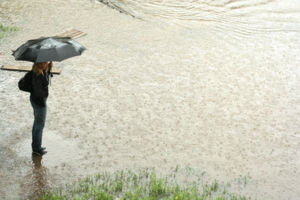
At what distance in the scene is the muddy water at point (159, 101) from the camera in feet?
21.4

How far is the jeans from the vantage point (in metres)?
6.18

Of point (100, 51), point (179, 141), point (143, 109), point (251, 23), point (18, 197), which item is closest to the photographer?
point (18, 197)

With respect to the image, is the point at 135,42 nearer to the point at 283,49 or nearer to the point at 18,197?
the point at 283,49

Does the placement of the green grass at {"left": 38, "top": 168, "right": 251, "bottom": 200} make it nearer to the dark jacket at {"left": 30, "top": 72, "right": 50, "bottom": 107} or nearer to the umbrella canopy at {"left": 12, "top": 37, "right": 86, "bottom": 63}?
the dark jacket at {"left": 30, "top": 72, "right": 50, "bottom": 107}

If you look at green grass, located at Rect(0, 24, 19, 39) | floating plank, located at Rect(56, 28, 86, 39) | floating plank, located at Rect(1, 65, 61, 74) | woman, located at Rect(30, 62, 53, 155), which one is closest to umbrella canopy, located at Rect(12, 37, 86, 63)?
woman, located at Rect(30, 62, 53, 155)

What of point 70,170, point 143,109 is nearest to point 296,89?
point 143,109

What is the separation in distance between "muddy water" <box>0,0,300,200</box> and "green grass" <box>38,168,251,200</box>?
0.21 metres

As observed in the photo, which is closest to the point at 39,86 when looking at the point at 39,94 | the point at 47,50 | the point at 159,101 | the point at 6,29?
the point at 39,94

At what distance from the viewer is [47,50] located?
19.2ft

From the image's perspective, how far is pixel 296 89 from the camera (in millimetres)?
9547

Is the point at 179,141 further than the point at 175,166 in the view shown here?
Yes

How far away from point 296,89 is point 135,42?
432 centimetres

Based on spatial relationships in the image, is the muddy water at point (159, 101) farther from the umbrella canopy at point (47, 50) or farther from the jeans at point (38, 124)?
the umbrella canopy at point (47, 50)

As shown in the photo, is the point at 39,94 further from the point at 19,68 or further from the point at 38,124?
the point at 19,68
